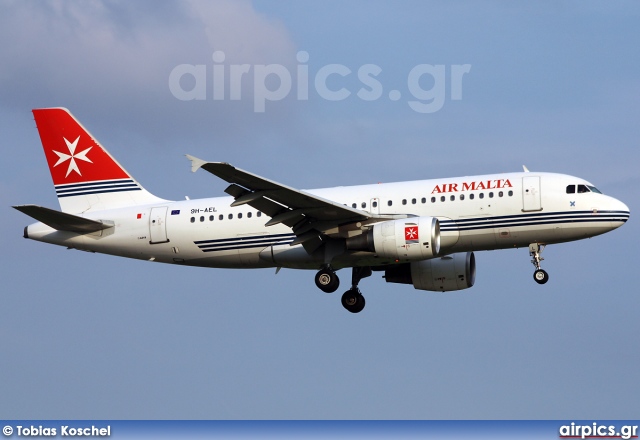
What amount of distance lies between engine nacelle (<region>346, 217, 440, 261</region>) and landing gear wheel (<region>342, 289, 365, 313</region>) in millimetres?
5032

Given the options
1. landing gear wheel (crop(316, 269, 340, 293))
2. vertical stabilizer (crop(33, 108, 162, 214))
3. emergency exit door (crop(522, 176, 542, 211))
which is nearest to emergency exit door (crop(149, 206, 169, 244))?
vertical stabilizer (crop(33, 108, 162, 214))

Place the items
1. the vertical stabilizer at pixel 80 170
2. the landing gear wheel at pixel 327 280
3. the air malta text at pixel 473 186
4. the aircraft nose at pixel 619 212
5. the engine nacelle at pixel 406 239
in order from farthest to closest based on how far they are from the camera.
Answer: the vertical stabilizer at pixel 80 170 → the landing gear wheel at pixel 327 280 → the air malta text at pixel 473 186 → the aircraft nose at pixel 619 212 → the engine nacelle at pixel 406 239

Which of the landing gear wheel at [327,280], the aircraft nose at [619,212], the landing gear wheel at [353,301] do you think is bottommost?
the landing gear wheel at [353,301]

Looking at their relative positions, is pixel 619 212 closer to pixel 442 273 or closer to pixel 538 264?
pixel 538 264

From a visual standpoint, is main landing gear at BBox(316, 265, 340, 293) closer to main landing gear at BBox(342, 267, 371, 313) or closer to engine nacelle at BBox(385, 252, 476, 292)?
main landing gear at BBox(342, 267, 371, 313)

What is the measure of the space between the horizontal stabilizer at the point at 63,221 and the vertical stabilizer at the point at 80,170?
1.70 m

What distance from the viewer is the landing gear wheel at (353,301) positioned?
5016 cm

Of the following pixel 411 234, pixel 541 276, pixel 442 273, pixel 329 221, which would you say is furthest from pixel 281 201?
pixel 541 276

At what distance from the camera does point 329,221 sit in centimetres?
4600

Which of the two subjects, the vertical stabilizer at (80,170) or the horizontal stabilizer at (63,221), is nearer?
the horizontal stabilizer at (63,221)

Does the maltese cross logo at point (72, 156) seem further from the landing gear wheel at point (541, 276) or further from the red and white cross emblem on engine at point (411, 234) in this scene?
the landing gear wheel at point (541, 276)

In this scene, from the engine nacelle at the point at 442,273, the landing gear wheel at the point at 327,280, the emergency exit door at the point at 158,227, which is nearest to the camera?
the landing gear wheel at the point at 327,280

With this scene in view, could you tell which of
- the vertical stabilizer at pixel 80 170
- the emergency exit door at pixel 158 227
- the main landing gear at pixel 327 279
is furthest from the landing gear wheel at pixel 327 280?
the vertical stabilizer at pixel 80 170

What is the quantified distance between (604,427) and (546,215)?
8.04 meters
